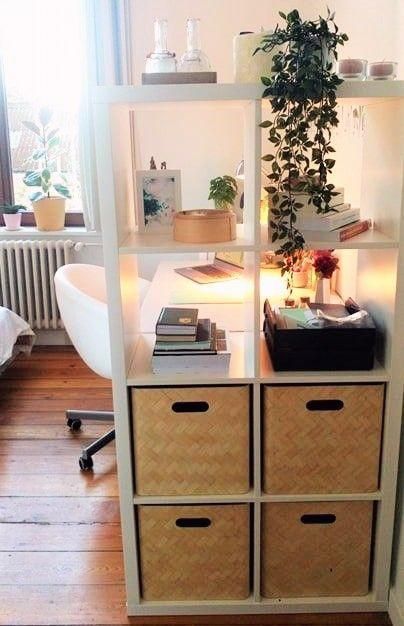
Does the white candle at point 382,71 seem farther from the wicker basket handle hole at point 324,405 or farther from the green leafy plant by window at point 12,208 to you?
the green leafy plant by window at point 12,208

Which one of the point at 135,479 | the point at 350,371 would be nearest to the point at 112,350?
the point at 135,479

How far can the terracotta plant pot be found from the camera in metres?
4.09

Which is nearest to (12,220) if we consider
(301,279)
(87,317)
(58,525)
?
(87,317)

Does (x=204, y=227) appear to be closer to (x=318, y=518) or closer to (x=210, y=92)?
(x=210, y=92)

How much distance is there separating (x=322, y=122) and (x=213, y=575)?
1320 millimetres

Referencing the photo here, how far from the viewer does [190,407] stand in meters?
1.80

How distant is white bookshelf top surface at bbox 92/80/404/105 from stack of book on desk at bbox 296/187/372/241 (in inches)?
10.1

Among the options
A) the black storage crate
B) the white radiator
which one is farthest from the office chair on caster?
the white radiator

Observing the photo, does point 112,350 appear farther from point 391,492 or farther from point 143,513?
point 391,492

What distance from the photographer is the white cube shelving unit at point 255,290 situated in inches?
62.2

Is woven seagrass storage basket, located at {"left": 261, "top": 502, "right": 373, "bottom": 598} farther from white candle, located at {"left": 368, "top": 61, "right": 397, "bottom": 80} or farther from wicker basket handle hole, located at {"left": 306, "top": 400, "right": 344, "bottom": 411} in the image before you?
white candle, located at {"left": 368, "top": 61, "right": 397, "bottom": 80}

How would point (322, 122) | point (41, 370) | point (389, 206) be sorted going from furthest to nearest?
point (41, 370) → point (389, 206) → point (322, 122)

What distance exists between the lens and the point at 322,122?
4.94 feet

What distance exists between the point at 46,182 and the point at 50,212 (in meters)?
0.19
